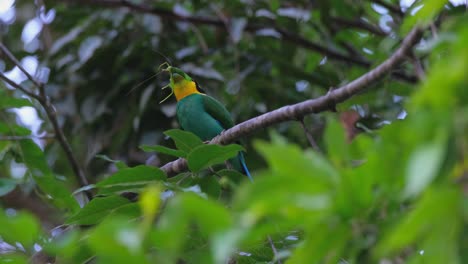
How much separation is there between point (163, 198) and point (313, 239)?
0.98 metres

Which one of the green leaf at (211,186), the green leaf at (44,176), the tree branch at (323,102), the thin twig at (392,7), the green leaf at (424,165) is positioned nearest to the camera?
the green leaf at (424,165)

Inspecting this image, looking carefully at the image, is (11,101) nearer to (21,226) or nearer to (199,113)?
(199,113)

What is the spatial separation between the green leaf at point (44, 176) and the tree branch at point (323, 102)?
386 millimetres

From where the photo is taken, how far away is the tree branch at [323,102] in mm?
1803

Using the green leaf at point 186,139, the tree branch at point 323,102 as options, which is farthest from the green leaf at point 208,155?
the tree branch at point 323,102

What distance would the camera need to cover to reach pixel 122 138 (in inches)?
156

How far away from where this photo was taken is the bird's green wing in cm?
362

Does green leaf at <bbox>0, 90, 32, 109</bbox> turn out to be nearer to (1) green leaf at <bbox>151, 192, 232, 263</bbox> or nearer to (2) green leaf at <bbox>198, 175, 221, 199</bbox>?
(2) green leaf at <bbox>198, 175, 221, 199</bbox>

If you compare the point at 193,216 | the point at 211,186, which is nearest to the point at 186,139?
the point at 211,186

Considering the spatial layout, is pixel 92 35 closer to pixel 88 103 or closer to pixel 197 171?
pixel 88 103

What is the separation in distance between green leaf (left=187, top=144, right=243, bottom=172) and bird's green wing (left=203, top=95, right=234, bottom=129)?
66.2 inches

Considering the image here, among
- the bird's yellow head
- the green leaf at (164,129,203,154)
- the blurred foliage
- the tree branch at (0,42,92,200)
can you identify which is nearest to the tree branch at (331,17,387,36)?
the blurred foliage

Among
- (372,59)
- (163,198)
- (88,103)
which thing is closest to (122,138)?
(88,103)

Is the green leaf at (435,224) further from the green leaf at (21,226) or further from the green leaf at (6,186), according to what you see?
the green leaf at (6,186)
